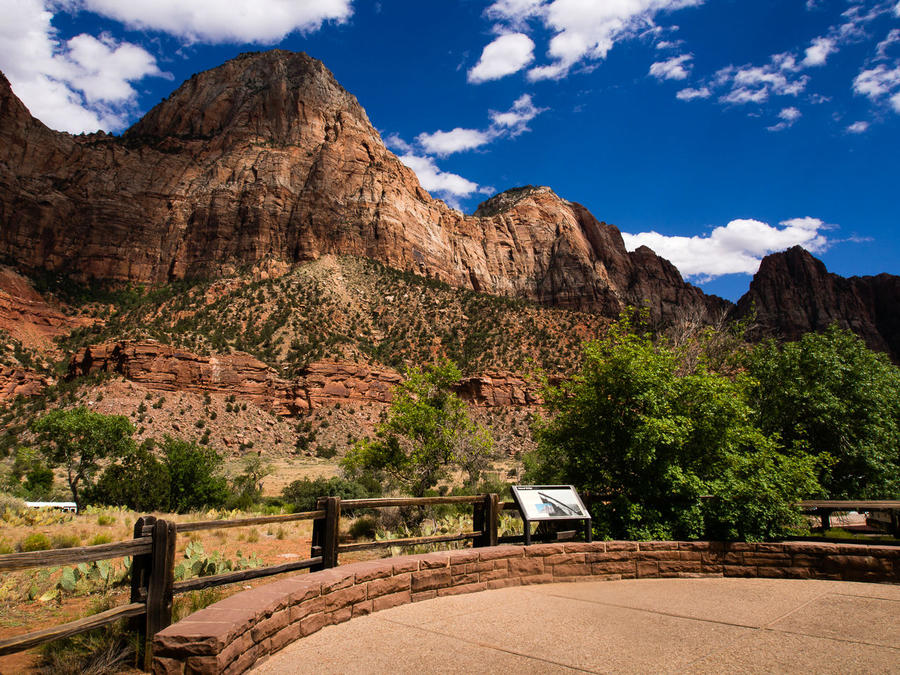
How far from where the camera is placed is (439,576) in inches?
275

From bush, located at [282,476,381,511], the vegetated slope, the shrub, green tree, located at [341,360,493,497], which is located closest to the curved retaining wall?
the shrub

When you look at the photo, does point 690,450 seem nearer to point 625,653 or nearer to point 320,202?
point 625,653

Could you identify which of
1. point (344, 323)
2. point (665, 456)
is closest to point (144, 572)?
point (665, 456)

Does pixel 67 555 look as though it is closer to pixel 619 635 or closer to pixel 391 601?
pixel 391 601

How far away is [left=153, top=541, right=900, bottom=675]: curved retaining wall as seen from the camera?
401 cm

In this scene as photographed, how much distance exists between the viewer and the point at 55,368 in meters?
60.2

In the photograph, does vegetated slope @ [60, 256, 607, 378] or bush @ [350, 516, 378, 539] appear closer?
bush @ [350, 516, 378, 539]

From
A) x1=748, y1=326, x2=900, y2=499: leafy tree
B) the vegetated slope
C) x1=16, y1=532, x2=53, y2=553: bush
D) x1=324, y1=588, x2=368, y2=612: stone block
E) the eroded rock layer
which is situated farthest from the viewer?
the vegetated slope

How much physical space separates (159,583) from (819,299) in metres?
146

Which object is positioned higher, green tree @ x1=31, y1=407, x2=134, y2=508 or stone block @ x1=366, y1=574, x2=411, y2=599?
green tree @ x1=31, y1=407, x2=134, y2=508

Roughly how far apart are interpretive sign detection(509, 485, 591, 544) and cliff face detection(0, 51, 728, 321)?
7024 cm

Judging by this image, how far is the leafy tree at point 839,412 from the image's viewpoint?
14.4 m

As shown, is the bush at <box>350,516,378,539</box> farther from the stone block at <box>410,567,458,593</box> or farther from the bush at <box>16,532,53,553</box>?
the stone block at <box>410,567,458,593</box>

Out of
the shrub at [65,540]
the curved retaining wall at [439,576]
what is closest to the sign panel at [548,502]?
the curved retaining wall at [439,576]
